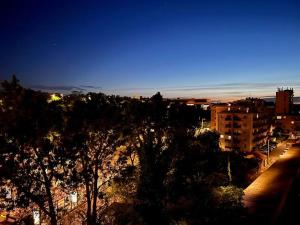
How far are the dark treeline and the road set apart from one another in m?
2.58

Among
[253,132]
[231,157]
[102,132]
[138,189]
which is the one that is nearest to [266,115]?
[253,132]

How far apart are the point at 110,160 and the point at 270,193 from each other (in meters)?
18.4

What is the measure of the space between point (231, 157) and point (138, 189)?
70.8 ft

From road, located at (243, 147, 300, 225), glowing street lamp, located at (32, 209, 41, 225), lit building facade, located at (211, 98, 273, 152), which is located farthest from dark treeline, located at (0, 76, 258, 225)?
lit building facade, located at (211, 98, 273, 152)

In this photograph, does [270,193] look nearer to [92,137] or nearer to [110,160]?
[110,160]

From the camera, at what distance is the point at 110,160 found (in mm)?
16453

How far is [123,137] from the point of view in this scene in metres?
16.7

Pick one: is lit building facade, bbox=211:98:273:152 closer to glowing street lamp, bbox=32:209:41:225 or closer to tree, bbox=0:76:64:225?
glowing street lamp, bbox=32:209:41:225

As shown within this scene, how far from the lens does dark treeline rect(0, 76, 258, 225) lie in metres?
12.2

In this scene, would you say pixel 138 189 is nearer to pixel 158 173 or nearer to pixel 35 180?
pixel 158 173

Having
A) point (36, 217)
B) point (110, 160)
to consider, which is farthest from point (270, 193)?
point (36, 217)

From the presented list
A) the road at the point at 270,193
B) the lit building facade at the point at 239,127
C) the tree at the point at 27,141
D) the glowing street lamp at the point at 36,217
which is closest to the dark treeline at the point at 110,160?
the tree at the point at 27,141

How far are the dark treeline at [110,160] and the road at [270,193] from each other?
8.47ft

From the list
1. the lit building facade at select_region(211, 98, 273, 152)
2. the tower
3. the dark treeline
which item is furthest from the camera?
the tower
